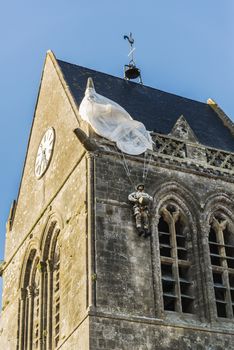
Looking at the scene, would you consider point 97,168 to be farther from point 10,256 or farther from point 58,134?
point 10,256

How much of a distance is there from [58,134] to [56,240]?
3.52 meters

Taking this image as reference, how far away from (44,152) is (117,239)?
636 cm

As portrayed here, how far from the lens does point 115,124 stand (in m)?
23.7

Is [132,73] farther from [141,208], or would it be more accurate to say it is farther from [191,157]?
[141,208]

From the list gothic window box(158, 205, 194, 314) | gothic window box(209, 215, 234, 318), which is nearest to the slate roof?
gothic window box(158, 205, 194, 314)

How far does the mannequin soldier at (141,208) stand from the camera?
21766 mm

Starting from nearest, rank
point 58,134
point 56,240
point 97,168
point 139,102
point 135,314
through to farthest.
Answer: point 135,314, point 97,168, point 56,240, point 58,134, point 139,102

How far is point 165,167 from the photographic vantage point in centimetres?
2353

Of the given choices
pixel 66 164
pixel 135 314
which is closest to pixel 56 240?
pixel 66 164

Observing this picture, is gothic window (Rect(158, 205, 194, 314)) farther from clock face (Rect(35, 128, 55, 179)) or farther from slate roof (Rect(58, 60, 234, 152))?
clock face (Rect(35, 128, 55, 179))

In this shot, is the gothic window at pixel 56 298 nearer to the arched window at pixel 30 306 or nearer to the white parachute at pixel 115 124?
the arched window at pixel 30 306

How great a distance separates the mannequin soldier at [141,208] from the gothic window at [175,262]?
801 mm

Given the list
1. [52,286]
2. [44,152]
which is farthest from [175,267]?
[44,152]

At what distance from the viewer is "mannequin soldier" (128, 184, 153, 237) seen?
2177cm
